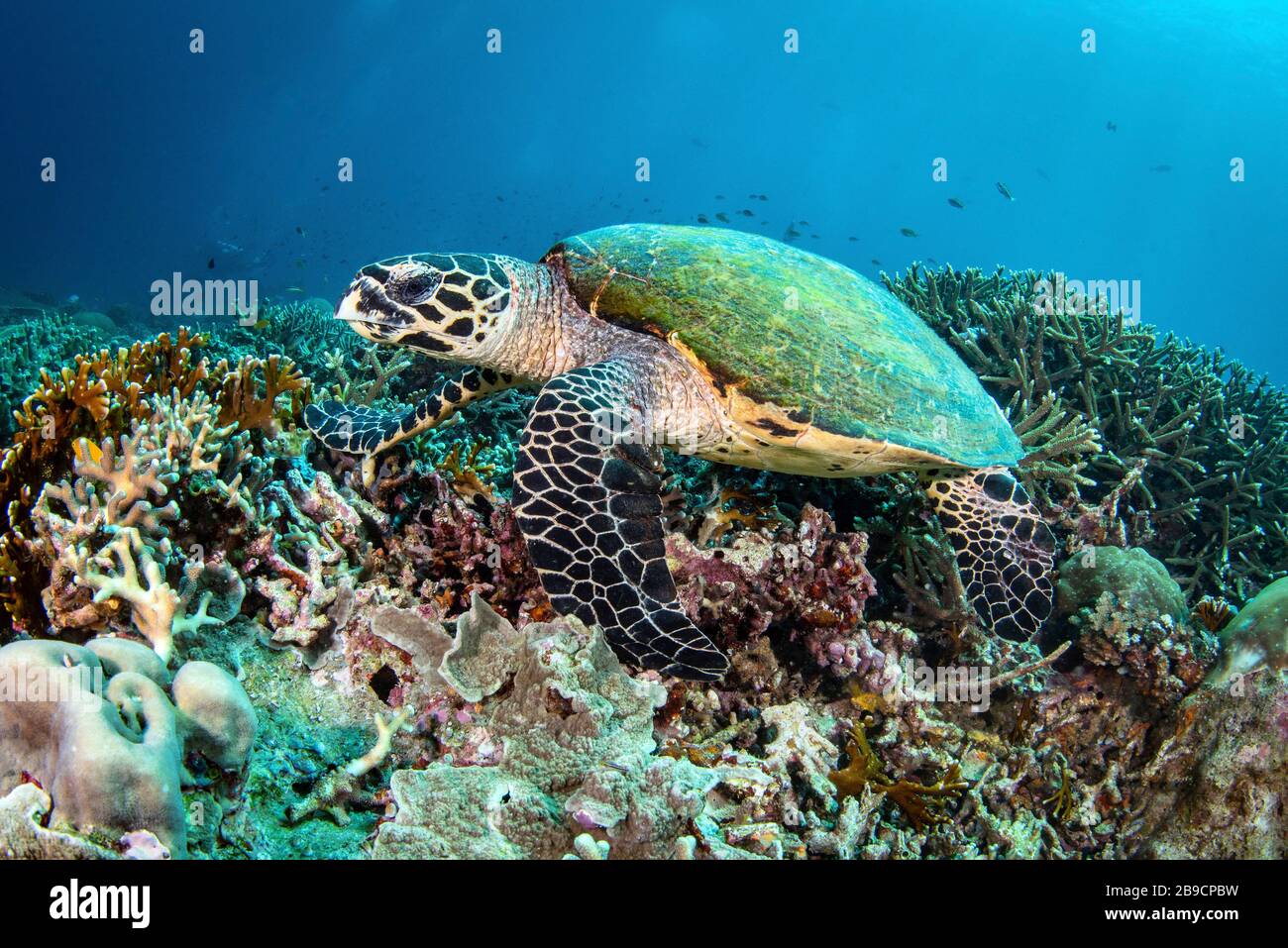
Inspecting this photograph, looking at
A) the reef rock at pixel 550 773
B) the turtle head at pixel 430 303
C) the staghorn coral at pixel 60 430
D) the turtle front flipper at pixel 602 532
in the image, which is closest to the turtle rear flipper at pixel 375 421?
the turtle head at pixel 430 303

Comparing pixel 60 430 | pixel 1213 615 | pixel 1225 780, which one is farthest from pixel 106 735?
pixel 1213 615

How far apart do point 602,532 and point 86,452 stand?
197cm

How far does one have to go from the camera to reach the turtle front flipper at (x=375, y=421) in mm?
3125

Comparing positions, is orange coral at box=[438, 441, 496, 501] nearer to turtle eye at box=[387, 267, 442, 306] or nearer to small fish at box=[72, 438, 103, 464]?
turtle eye at box=[387, 267, 442, 306]

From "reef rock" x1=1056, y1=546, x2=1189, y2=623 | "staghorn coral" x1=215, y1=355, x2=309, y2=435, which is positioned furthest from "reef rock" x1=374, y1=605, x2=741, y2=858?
"reef rock" x1=1056, y1=546, x2=1189, y2=623

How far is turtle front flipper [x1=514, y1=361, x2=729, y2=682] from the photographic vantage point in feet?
8.01

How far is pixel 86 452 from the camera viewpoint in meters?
2.32

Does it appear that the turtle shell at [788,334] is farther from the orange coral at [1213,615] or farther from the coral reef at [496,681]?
the orange coral at [1213,615]

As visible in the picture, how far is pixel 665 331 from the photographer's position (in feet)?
11.7

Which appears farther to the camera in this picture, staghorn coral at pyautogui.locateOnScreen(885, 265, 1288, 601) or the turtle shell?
staghorn coral at pyautogui.locateOnScreen(885, 265, 1288, 601)

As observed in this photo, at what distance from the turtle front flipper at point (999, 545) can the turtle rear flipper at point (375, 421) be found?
10.3ft

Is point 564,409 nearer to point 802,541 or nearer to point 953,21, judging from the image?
point 802,541
